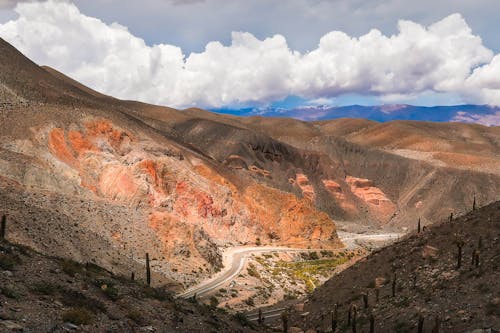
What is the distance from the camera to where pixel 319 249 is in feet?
229

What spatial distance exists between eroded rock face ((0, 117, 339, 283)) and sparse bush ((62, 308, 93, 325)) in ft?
101

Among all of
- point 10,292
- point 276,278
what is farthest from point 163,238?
point 10,292

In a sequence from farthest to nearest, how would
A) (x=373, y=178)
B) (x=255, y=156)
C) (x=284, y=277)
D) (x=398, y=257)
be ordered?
(x=373, y=178) < (x=255, y=156) < (x=284, y=277) < (x=398, y=257)

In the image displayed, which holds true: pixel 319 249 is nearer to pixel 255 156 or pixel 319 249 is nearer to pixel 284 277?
pixel 284 277

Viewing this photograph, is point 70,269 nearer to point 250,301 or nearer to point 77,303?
point 77,303

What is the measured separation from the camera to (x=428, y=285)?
845 inches

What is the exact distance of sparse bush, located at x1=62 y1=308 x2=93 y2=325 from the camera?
495 inches

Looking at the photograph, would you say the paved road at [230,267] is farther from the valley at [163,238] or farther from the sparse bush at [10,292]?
the sparse bush at [10,292]

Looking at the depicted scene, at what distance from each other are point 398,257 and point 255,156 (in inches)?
4082

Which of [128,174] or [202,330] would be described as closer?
[202,330]

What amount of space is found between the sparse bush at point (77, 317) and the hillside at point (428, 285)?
12.2 metres

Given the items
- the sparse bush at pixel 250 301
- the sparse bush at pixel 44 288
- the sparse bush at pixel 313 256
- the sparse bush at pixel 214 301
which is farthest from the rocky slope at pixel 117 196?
the sparse bush at pixel 44 288

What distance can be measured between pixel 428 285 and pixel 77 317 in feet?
51.6

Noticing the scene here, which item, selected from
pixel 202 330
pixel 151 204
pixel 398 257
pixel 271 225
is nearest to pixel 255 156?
pixel 271 225
